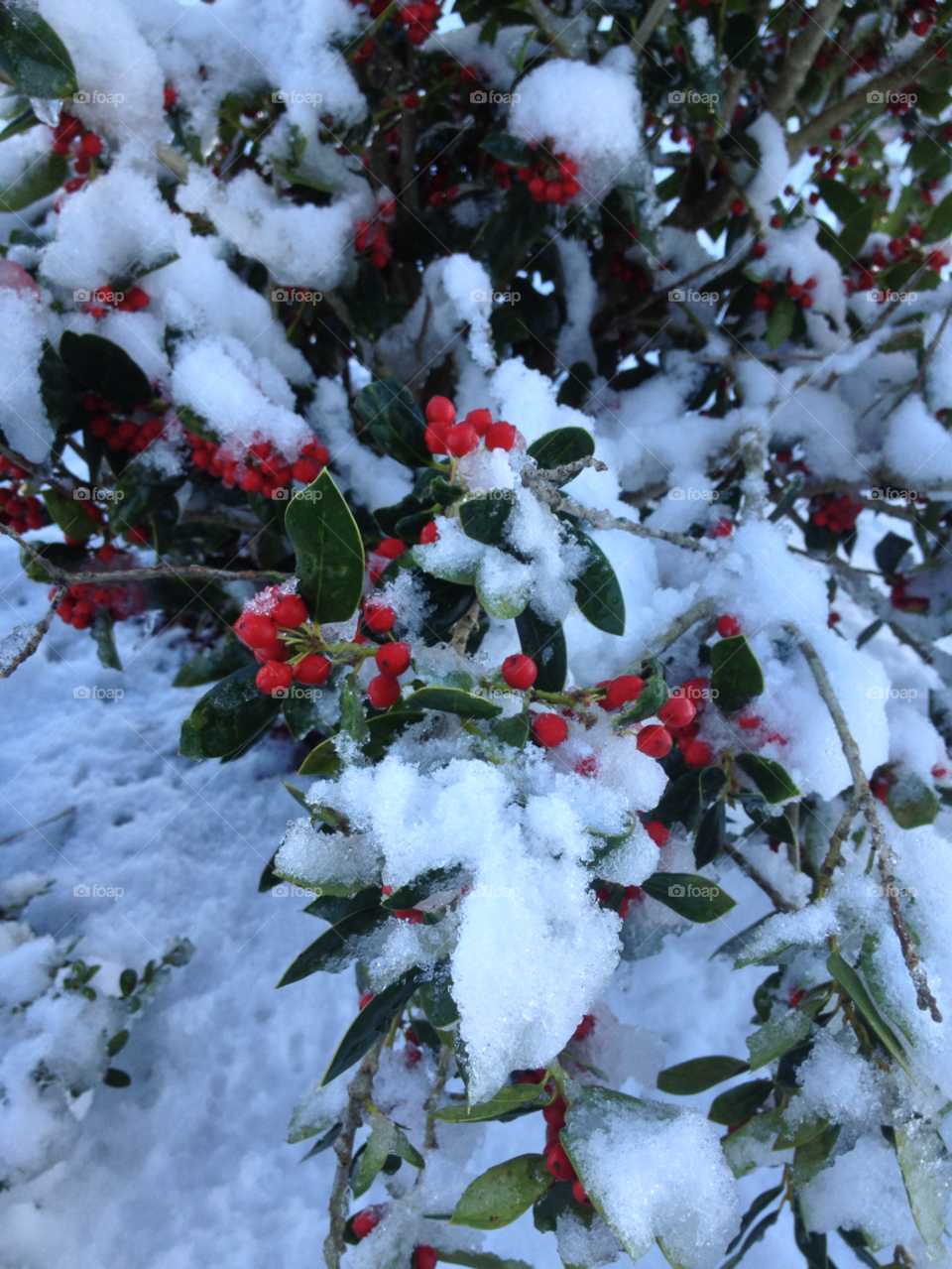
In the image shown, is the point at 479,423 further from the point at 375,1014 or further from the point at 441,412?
the point at 375,1014

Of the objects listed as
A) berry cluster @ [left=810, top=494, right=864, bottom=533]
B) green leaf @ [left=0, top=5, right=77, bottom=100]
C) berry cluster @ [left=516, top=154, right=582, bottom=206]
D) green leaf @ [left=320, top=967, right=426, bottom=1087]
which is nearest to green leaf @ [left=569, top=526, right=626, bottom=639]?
green leaf @ [left=320, top=967, right=426, bottom=1087]

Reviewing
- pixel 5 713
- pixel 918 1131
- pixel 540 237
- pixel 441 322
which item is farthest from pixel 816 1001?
pixel 5 713

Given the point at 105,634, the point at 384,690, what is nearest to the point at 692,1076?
the point at 384,690

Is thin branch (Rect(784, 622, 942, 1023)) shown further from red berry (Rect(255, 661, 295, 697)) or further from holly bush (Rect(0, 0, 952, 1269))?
red berry (Rect(255, 661, 295, 697))

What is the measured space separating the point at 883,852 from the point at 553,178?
1.29 m

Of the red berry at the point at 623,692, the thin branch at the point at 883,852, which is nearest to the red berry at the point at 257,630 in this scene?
the red berry at the point at 623,692

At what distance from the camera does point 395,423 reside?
3.23ft

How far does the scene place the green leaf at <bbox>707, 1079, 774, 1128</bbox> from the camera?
0.99m

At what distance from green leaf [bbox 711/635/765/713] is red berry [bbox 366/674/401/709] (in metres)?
0.42

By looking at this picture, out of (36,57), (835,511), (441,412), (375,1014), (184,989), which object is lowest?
(184,989)

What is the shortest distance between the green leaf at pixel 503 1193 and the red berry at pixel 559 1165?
1cm

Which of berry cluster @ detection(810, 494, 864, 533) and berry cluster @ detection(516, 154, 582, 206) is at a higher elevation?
berry cluster @ detection(516, 154, 582, 206)

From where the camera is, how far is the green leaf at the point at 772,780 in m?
0.85

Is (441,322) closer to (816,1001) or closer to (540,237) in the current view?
(540,237)
